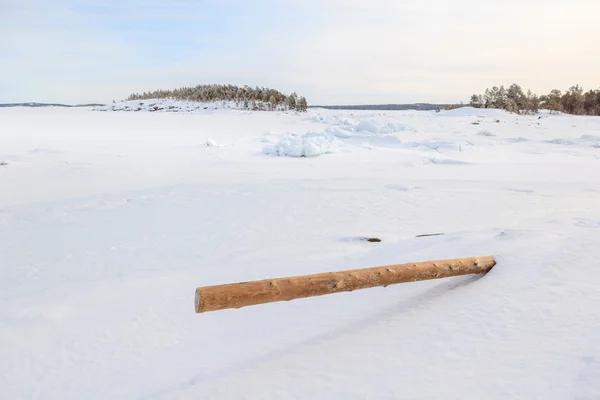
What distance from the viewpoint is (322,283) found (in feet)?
7.37

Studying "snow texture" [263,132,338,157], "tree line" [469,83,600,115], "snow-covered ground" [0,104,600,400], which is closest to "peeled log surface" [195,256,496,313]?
"snow-covered ground" [0,104,600,400]

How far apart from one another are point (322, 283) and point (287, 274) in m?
1.09

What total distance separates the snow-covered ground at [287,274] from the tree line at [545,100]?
17150mm

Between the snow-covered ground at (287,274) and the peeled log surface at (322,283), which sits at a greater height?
the peeled log surface at (322,283)

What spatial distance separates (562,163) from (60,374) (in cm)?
778

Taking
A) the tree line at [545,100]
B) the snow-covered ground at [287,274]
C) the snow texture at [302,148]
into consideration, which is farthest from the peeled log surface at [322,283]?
the tree line at [545,100]

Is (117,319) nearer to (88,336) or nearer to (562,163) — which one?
(88,336)

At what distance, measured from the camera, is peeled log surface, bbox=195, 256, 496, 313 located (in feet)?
6.52

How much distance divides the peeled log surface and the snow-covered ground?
0.13 metres

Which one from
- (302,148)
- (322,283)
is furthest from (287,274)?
(302,148)

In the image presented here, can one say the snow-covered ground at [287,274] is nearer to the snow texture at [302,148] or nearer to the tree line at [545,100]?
the snow texture at [302,148]

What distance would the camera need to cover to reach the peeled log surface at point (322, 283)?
1.99 metres

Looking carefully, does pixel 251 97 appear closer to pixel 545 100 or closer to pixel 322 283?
pixel 545 100

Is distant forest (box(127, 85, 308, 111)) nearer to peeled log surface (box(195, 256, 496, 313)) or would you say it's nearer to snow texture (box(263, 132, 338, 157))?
snow texture (box(263, 132, 338, 157))
